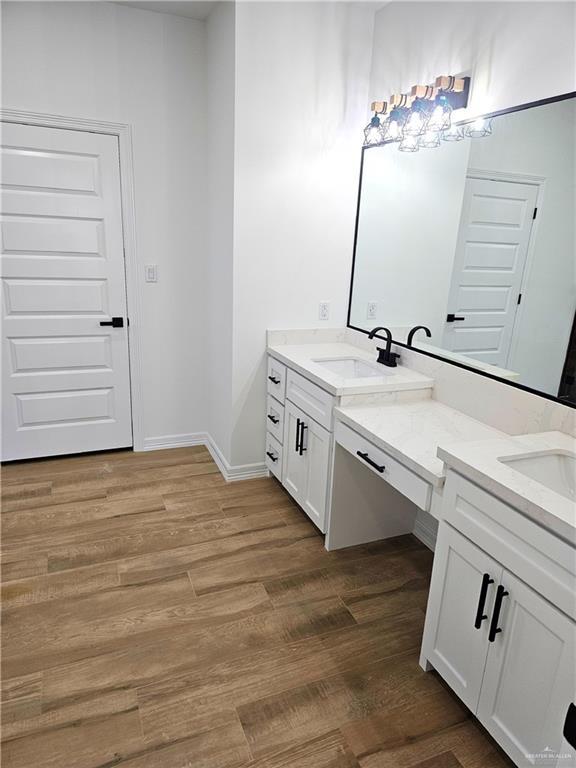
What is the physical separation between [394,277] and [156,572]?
1.96m

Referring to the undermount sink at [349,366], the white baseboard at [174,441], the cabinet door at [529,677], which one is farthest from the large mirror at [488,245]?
the white baseboard at [174,441]

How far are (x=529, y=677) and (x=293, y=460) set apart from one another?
1633 millimetres

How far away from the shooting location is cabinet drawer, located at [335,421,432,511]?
176 cm

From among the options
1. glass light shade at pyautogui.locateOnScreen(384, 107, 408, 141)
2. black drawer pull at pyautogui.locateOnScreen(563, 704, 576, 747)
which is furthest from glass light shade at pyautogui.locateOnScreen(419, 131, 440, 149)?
black drawer pull at pyautogui.locateOnScreen(563, 704, 576, 747)

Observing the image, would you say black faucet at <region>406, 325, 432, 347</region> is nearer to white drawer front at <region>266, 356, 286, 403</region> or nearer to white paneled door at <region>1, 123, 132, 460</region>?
white drawer front at <region>266, 356, 286, 403</region>

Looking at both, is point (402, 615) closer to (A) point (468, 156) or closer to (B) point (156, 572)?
(B) point (156, 572)

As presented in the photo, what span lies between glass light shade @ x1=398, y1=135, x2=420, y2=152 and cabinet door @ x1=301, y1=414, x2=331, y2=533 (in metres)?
1.47

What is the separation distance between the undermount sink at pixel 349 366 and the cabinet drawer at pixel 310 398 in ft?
0.59

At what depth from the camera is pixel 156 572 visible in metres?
2.34

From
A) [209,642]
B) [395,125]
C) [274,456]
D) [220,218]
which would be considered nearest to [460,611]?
[209,642]

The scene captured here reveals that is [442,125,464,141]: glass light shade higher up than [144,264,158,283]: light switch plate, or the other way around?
[442,125,464,141]: glass light shade

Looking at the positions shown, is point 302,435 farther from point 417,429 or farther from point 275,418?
point 417,429

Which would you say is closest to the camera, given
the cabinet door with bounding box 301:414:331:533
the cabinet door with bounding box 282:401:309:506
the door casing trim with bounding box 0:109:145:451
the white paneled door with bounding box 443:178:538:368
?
the white paneled door with bounding box 443:178:538:368

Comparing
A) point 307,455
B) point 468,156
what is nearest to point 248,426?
point 307,455
